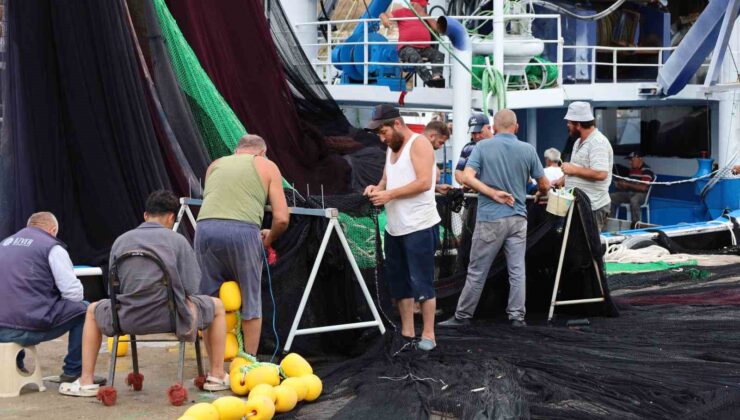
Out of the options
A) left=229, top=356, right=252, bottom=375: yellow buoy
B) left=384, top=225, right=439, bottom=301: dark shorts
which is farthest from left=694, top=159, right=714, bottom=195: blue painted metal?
left=229, top=356, right=252, bottom=375: yellow buoy

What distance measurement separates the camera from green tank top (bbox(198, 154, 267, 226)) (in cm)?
626

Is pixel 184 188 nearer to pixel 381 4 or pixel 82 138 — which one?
pixel 82 138

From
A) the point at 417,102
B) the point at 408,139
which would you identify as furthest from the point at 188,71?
the point at 417,102

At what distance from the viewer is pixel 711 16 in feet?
45.5

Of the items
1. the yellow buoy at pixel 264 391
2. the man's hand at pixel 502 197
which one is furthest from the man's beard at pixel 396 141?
the yellow buoy at pixel 264 391

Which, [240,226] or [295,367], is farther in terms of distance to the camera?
[240,226]

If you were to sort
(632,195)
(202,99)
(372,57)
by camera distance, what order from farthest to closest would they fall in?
(632,195) < (372,57) < (202,99)

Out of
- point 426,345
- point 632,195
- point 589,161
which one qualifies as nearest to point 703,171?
point 632,195

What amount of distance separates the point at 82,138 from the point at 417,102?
6570mm

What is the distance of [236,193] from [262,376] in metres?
1.11

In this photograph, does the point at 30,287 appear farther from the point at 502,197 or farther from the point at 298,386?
the point at 502,197

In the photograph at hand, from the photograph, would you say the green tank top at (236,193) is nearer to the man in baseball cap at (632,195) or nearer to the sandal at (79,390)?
the sandal at (79,390)

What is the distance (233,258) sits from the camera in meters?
6.22

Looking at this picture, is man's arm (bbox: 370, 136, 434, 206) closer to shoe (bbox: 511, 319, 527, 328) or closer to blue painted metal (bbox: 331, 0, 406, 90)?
shoe (bbox: 511, 319, 527, 328)
